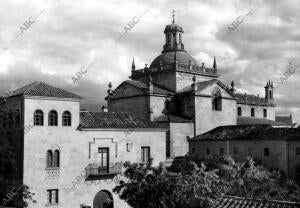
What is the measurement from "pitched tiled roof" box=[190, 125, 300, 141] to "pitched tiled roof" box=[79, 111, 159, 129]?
442 inches

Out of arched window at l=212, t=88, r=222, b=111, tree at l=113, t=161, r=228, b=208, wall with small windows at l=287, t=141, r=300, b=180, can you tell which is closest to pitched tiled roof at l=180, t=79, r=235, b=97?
arched window at l=212, t=88, r=222, b=111

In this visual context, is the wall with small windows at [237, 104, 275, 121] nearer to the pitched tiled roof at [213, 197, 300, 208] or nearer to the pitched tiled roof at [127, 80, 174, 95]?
the pitched tiled roof at [127, 80, 174, 95]

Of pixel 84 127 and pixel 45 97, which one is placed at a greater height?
→ pixel 45 97

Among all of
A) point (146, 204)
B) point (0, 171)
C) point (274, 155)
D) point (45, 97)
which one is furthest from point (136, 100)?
point (146, 204)

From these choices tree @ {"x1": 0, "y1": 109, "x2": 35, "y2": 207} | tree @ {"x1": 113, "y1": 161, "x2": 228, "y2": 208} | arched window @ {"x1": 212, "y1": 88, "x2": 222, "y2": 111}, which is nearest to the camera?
tree @ {"x1": 113, "y1": 161, "x2": 228, "y2": 208}

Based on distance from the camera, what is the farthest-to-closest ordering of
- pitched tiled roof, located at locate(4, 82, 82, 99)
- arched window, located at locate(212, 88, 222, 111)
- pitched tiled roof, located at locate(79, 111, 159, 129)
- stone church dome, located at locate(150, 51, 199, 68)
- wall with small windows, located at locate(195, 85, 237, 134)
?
stone church dome, located at locate(150, 51, 199, 68)
arched window, located at locate(212, 88, 222, 111)
wall with small windows, located at locate(195, 85, 237, 134)
pitched tiled roof, located at locate(79, 111, 159, 129)
pitched tiled roof, located at locate(4, 82, 82, 99)

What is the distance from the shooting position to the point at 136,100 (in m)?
48.8

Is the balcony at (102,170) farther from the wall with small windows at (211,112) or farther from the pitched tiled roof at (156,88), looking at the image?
the wall with small windows at (211,112)

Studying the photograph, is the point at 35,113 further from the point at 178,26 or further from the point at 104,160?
the point at 178,26

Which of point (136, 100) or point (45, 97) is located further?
point (136, 100)

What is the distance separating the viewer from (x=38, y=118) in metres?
29.4

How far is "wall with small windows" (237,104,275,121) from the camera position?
191 feet

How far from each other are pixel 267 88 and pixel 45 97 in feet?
145

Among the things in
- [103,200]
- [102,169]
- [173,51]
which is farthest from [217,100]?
[103,200]
